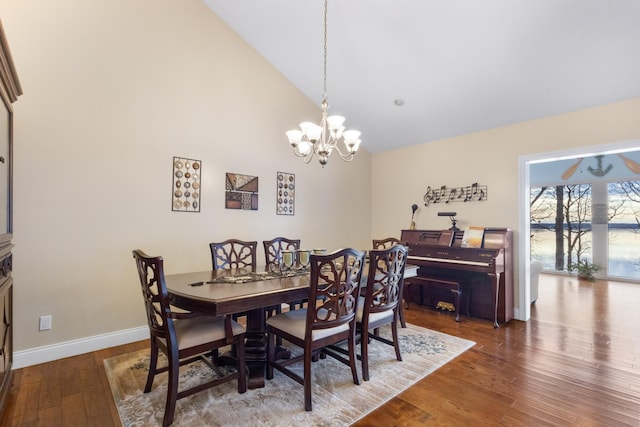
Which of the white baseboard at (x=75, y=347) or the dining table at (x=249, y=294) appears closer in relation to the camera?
the dining table at (x=249, y=294)

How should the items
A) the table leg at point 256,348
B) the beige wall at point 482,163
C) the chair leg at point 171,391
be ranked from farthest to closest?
the beige wall at point 482,163, the table leg at point 256,348, the chair leg at point 171,391

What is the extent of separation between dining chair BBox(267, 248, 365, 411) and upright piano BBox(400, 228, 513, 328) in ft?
6.94

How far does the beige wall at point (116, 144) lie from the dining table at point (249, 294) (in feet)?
3.39

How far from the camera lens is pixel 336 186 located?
201 inches

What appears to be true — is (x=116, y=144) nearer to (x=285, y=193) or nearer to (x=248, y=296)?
(x=285, y=193)

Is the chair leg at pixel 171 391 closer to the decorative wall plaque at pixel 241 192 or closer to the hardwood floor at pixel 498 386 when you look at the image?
the hardwood floor at pixel 498 386

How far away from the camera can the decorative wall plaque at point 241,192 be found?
12.6 ft

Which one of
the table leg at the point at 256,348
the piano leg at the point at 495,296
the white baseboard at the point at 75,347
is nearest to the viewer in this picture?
the table leg at the point at 256,348

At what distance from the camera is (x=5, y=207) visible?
2.14 metres

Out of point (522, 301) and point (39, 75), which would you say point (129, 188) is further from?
point (522, 301)

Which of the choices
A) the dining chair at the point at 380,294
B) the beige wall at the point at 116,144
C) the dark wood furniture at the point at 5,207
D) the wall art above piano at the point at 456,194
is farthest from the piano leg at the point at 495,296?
the dark wood furniture at the point at 5,207

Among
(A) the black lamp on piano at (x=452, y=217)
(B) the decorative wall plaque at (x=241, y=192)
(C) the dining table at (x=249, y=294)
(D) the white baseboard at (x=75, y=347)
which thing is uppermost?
(B) the decorative wall plaque at (x=241, y=192)

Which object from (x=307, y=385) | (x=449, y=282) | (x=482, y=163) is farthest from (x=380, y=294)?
(x=482, y=163)

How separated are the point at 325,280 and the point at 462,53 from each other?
110 inches
